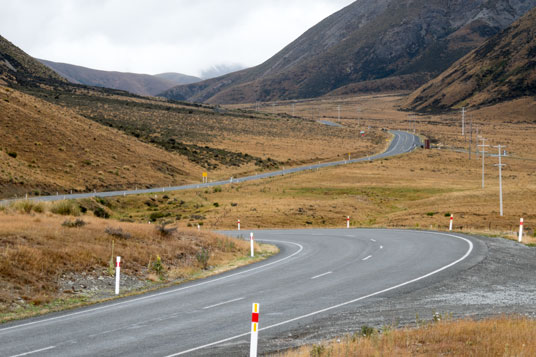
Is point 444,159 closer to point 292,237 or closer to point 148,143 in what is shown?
point 148,143

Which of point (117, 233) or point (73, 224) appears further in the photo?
point (73, 224)

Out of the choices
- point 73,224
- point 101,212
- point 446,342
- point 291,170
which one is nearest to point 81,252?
point 73,224

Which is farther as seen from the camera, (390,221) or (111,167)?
(111,167)

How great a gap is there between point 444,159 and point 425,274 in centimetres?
8731

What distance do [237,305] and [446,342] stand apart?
620 cm

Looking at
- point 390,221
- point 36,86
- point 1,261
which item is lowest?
point 390,221

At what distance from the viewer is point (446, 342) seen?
9008 millimetres

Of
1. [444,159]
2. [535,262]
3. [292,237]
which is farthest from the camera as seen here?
[444,159]

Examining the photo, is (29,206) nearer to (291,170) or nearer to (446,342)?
(446,342)

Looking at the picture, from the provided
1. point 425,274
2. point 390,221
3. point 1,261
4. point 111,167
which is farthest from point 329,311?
point 111,167

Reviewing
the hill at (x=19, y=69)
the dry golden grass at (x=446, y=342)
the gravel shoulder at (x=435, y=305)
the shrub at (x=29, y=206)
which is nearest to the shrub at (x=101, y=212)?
the shrub at (x=29, y=206)

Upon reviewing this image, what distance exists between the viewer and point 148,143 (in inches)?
3479

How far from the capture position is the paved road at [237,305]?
1049 centimetres

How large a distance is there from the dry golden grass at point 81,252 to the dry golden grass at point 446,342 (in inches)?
343
